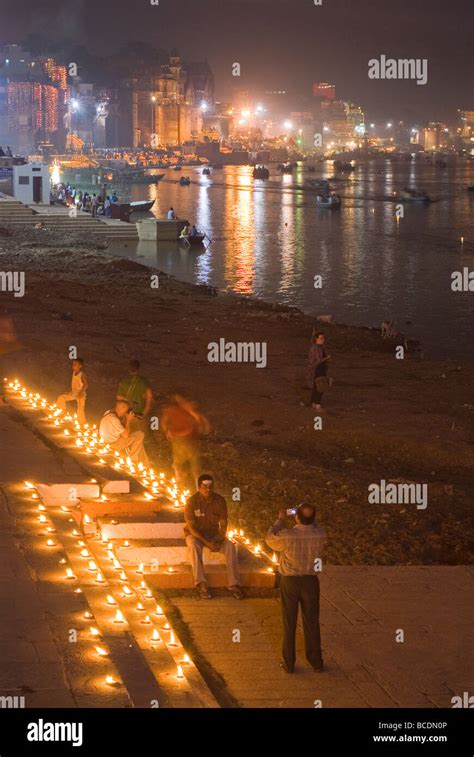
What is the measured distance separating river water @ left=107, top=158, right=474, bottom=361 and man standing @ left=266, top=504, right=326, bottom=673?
55.3 ft

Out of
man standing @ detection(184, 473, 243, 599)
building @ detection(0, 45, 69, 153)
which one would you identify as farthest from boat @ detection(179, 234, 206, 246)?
building @ detection(0, 45, 69, 153)

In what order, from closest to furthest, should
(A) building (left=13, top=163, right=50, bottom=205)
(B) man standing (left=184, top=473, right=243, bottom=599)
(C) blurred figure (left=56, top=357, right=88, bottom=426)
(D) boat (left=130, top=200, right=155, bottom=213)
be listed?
(B) man standing (left=184, top=473, right=243, bottom=599)
(C) blurred figure (left=56, top=357, right=88, bottom=426)
(A) building (left=13, top=163, right=50, bottom=205)
(D) boat (left=130, top=200, right=155, bottom=213)

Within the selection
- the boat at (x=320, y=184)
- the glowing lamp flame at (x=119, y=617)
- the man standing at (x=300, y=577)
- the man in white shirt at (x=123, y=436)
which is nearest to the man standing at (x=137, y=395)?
the man in white shirt at (x=123, y=436)

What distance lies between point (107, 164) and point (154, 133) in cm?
7246

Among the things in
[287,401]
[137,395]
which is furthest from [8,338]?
[137,395]

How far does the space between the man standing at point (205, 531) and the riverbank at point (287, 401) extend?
1.49m

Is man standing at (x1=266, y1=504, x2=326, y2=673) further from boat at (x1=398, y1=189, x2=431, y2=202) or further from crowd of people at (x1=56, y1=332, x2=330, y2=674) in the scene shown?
boat at (x1=398, y1=189, x2=431, y2=202)

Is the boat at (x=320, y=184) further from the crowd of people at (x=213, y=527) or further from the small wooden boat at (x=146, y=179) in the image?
the crowd of people at (x=213, y=527)

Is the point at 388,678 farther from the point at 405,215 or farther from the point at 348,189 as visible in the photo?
the point at 348,189

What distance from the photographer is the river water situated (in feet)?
96.3

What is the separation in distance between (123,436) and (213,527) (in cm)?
296

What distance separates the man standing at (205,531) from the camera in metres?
7.85

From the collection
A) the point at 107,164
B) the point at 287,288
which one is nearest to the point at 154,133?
the point at 107,164
